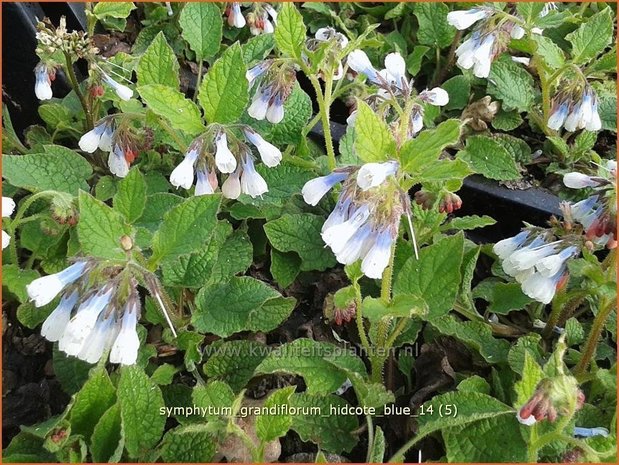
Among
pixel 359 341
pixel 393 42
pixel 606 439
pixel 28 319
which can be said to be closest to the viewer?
pixel 606 439

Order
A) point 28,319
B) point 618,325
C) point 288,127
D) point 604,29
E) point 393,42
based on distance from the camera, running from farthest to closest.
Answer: point 393,42
point 604,29
point 288,127
point 28,319
point 618,325

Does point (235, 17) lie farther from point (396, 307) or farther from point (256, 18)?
point (396, 307)

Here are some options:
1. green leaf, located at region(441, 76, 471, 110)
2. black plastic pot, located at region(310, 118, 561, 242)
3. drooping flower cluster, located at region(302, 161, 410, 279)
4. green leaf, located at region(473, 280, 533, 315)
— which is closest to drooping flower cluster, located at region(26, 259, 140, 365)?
drooping flower cluster, located at region(302, 161, 410, 279)

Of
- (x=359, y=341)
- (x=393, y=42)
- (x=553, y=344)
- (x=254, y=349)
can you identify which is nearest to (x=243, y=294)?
(x=254, y=349)

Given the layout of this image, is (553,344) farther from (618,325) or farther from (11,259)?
(11,259)

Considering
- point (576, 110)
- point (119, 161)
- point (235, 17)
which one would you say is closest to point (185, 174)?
point (119, 161)

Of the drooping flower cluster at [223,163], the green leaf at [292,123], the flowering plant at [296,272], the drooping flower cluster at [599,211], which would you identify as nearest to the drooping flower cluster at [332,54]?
the flowering plant at [296,272]
